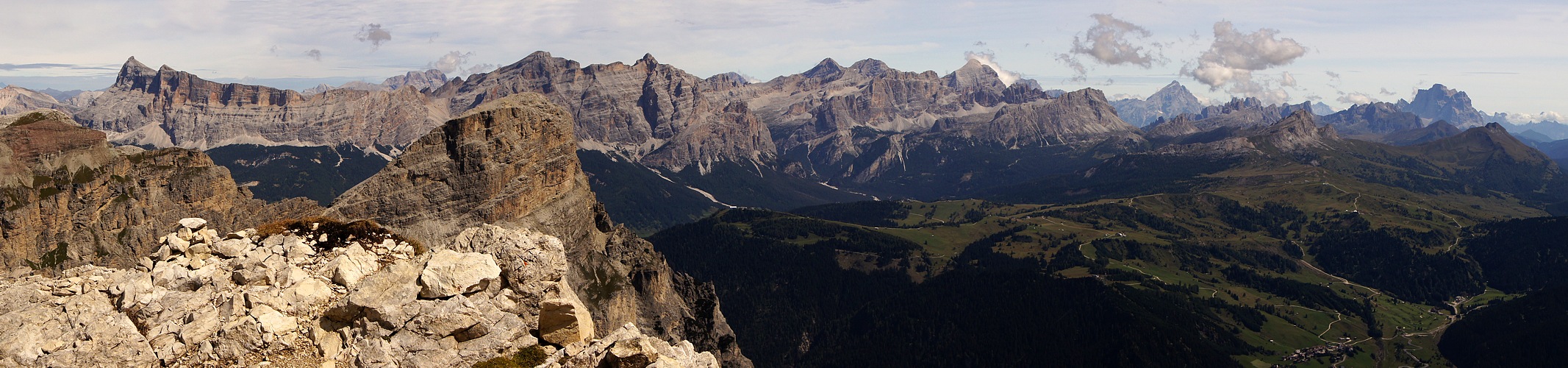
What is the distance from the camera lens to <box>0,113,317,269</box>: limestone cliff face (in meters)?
153

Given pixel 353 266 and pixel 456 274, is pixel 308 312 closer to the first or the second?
pixel 353 266

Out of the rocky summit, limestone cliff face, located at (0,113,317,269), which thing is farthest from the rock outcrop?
limestone cliff face, located at (0,113,317,269)

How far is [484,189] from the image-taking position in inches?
6235

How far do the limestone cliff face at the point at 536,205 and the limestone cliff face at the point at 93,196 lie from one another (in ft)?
92.0

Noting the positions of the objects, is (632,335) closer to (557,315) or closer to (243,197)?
(557,315)

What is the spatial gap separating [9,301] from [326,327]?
13.8 meters

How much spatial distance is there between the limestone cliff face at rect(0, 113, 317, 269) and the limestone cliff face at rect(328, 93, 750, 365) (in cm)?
2804

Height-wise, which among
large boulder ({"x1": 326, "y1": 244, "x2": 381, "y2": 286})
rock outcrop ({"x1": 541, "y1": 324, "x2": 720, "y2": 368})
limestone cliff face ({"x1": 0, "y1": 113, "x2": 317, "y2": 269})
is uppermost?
large boulder ({"x1": 326, "y1": 244, "x2": 381, "y2": 286})

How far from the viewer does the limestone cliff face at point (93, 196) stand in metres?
153

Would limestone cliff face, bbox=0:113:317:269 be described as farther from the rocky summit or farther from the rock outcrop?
the rock outcrop

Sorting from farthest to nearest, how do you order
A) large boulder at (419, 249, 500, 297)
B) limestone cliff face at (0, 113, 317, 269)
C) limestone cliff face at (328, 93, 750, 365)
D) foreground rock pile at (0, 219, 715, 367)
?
limestone cliff face at (0, 113, 317, 269) < limestone cliff face at (328, 93, 750, 365) < large boulder at (419, 249, 500, 297) < foreground rock pile at (0, 219, 715, 367)

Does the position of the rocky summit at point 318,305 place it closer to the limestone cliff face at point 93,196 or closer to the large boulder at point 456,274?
the large boulder at point 456,274

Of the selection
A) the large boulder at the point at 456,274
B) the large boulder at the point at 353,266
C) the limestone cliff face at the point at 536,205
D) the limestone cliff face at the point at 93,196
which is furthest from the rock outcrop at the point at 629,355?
the limestone cliff face at the point at 93,196

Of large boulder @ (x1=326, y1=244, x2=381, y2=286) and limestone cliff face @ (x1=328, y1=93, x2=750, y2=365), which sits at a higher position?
large boulder @ (x1=326, y1=244, x2=381, y2=286)
